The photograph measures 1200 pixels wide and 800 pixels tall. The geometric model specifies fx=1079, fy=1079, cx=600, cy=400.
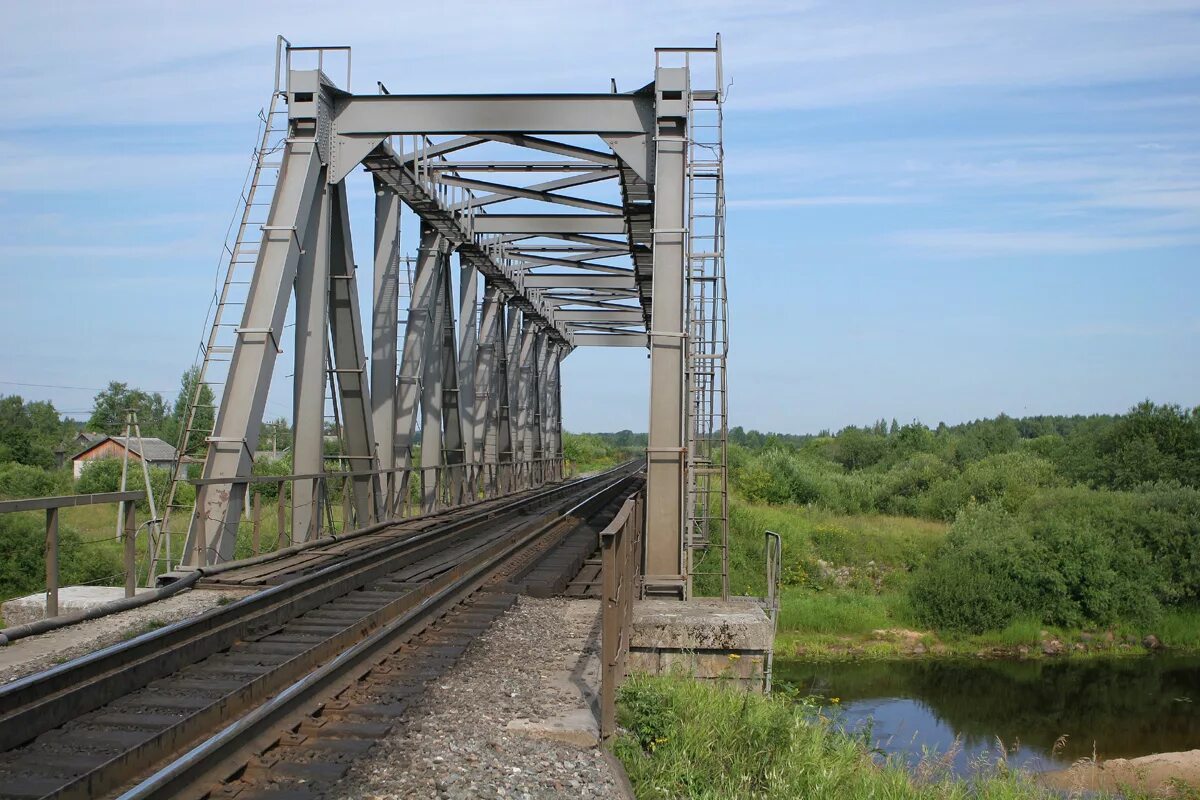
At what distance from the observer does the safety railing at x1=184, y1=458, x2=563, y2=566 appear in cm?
1304

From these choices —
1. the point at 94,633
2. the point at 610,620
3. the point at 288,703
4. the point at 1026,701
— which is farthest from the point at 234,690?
the point at 1026,701

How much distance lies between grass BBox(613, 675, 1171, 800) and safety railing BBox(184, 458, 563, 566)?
683 cm

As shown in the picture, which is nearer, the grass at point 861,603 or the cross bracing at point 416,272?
the cross bracing at point 416,272

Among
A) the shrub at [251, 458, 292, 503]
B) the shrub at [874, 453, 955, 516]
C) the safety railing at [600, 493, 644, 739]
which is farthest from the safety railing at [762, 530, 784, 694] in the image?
the shrub at [874, 453, 955, 516]

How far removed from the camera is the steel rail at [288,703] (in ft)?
15.6

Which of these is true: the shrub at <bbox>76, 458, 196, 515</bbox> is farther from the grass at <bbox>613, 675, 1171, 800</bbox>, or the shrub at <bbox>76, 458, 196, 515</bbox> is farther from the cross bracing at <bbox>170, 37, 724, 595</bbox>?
the grass at <bbox>613, 675, 1171, 800</bbox>

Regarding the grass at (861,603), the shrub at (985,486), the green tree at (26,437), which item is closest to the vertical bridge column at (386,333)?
the grass at (861,603)

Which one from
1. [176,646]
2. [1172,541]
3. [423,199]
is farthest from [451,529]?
[1172,541]

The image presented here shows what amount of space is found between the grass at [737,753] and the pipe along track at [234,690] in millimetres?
1453

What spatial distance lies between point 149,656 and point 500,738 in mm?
2891

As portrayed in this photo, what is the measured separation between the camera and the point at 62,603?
995cm

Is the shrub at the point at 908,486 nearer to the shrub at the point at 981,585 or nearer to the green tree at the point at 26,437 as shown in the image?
the shrub at the point at 981,585

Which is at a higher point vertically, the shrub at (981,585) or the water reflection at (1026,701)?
the shrub at (981,585)

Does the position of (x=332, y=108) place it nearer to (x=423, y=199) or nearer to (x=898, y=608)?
(x=423, y=199)
